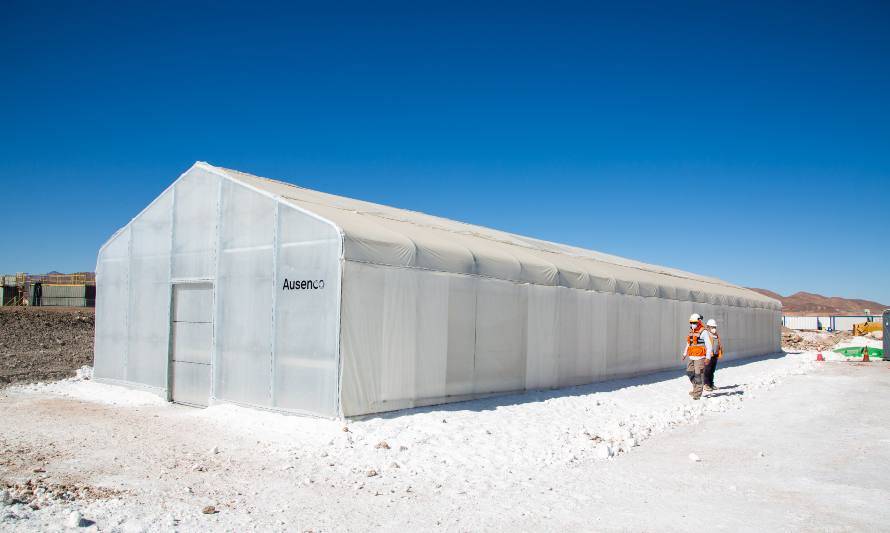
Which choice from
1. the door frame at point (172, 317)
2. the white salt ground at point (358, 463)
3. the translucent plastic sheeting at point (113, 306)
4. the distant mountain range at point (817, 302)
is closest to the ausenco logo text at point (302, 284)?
the white salt ground at point (358, 463)

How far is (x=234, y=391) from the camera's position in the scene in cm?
→ 1268

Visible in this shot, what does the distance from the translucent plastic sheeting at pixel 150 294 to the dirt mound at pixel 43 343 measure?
3.88 metres

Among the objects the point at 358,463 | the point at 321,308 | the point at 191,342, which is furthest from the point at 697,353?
the point at 191,342

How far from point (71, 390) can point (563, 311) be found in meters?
12.4

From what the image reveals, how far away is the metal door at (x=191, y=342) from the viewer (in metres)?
13.7

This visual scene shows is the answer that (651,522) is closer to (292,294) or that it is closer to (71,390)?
(292,294)

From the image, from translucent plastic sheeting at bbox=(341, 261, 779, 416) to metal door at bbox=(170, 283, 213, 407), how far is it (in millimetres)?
4393

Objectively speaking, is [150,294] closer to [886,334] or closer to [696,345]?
[696,345]

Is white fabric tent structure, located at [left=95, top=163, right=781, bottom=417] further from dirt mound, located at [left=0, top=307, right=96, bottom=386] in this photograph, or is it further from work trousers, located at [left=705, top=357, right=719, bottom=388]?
dirt mound, located at [left=0, top=307, right=96, bottom=386]

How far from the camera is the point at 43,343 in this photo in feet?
84.7

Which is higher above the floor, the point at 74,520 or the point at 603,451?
the point at 74,520

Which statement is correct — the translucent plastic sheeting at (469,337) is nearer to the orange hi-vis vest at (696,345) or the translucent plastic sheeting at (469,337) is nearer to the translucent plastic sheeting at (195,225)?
the orange hi-vis vest at (696,345)

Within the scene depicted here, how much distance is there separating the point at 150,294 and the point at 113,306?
1.88m

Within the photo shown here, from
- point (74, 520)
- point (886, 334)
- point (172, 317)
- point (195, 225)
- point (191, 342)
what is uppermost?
point (195, 225)
